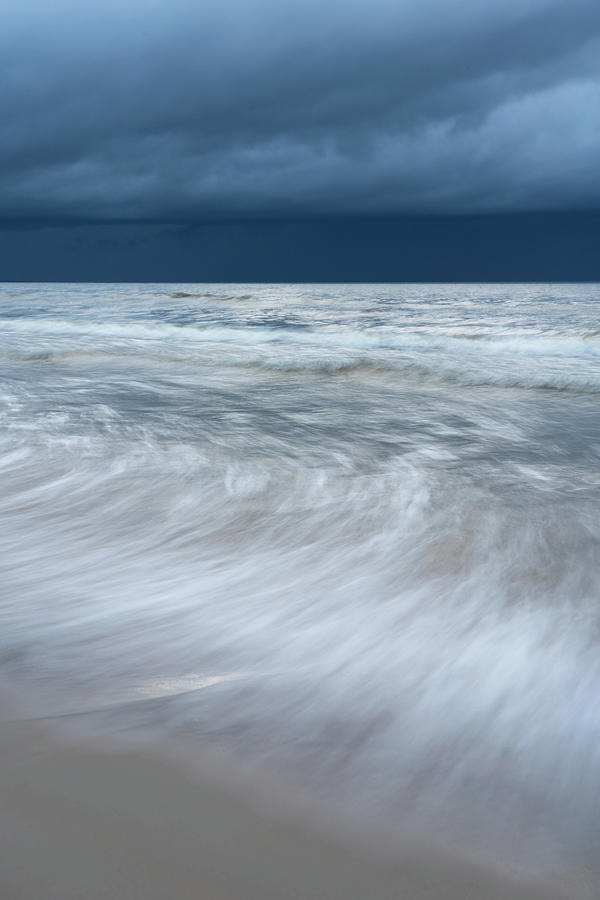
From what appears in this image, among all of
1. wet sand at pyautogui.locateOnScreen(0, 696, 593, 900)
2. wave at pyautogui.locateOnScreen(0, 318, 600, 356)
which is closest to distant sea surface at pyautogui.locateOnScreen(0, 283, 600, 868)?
wet sand at pyautogui.locateOnScreen(0, 696, 593, 900)

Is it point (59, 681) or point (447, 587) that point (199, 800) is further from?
point (447, 587)

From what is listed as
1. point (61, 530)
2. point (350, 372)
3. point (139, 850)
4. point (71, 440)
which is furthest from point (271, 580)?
point (350, 372)

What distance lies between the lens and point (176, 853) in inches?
42.7

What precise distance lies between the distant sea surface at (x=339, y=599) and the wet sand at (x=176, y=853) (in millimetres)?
111

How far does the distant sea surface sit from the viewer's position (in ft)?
4.52

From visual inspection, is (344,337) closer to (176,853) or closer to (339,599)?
(339,599)

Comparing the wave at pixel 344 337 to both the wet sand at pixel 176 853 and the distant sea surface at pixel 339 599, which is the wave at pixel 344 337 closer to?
the distant sea surface at pixel 339 599

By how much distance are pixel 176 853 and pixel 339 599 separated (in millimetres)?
1217

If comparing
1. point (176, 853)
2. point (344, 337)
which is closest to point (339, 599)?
point (176, 853)

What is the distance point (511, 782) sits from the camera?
1.32 meters

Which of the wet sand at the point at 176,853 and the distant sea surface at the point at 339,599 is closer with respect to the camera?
the wet sand at the point at 176,853

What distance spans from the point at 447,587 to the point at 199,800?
1318mm

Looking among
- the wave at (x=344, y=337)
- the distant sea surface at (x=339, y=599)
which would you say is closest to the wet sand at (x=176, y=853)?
the distant sea surface at (x=339, y=599)

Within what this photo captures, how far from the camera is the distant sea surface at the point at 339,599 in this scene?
138 cm
